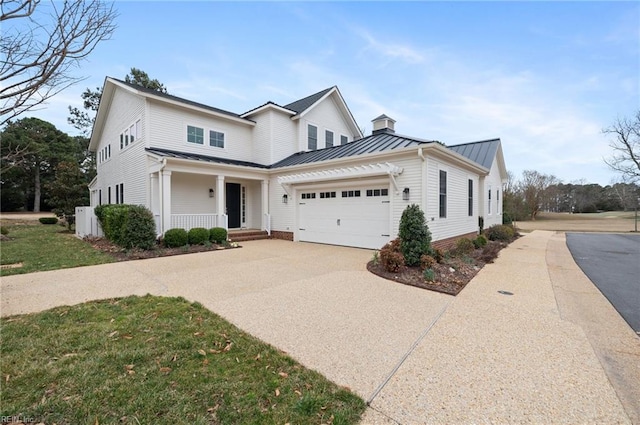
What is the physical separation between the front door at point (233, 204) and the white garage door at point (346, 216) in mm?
3948

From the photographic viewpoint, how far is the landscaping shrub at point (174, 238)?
10148 mm

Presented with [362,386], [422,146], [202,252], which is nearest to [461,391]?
[362,386]

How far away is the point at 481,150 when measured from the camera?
1695 centimetres

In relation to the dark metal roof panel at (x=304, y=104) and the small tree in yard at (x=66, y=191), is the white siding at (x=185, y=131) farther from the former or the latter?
the small tree in yard at (x=66, y=191)

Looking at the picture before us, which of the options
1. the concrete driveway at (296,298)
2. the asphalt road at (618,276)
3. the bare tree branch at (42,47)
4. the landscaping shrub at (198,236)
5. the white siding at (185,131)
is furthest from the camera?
the white siding at (185,131)

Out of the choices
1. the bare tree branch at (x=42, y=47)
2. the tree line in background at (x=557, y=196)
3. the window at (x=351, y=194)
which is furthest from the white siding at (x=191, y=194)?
the tree line in background at (x=557, y=196)

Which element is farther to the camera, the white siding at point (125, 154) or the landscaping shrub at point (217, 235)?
the white siding at point (125, 154)

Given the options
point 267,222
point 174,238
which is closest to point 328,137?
point 267,222

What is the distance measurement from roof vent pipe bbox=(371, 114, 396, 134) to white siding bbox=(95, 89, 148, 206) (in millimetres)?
11676

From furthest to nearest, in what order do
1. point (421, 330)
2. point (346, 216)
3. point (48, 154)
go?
point (48, 154)
point (346, 216)
point (421, 330)

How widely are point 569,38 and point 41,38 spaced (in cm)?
1456

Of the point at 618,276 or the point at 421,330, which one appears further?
the point at 618,276

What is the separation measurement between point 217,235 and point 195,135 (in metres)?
5.38

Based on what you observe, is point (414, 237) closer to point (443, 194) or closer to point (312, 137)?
point (443, 194)
